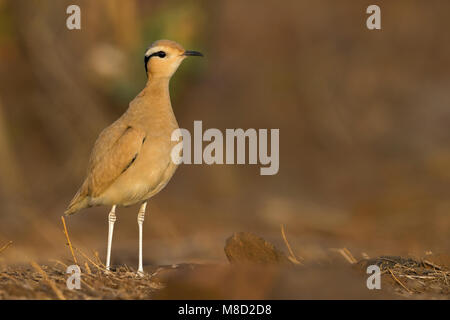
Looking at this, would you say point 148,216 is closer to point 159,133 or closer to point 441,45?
point 159,133

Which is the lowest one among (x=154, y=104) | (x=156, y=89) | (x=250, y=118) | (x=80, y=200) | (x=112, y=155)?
(x=80, y=200)

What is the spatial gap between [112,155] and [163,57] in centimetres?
92

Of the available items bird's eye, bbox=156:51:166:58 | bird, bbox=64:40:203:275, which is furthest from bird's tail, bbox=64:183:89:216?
bird's eye, bbox=156:51:166:58

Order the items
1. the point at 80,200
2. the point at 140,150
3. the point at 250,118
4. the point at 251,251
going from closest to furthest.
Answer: the point at 251,251, the point at 140,150, the point at 80,200, the point at 250,118

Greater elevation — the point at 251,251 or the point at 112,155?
the point at 112,155

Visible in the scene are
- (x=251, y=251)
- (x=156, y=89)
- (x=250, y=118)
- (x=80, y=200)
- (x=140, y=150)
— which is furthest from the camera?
(x=250, y=118)

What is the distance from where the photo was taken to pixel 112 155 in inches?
208

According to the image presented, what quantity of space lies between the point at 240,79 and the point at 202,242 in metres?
9.59

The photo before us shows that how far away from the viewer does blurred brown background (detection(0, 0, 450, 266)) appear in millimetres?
10953

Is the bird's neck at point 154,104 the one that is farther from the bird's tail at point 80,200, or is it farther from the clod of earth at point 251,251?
the clod of earth at point 251,251

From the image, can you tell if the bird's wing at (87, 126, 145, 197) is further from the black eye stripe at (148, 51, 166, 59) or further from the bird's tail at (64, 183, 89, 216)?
the black eye stripe at (148, 51, 166, 59)

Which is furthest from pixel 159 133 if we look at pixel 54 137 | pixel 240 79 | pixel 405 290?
pixel 240 79

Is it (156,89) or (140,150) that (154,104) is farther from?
(140,150)

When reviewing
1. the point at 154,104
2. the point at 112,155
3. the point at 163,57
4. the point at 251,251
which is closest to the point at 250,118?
the point at 163,57
